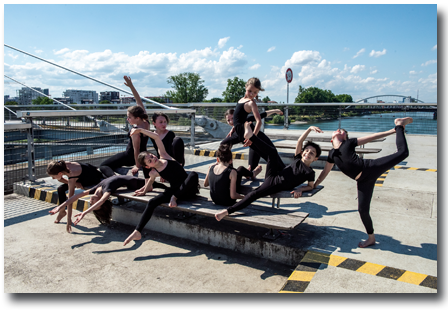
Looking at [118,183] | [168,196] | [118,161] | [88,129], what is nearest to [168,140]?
[118,161]

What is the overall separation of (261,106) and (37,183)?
25.8ft

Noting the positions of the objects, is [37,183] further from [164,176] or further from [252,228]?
[252,228]

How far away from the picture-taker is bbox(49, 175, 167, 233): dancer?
476cm

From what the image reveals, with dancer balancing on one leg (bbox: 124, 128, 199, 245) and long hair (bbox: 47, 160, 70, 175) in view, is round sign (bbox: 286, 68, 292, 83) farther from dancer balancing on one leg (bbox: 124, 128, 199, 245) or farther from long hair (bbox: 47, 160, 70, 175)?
long hair (bbox: 47, 160, 70, 175)

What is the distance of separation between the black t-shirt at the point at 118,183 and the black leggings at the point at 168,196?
0.70m

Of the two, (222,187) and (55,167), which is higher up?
(55,167)

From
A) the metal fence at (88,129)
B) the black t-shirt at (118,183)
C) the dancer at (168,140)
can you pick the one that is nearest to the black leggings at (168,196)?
the black t-shirt at (118,183)

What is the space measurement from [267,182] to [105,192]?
227 centimetres

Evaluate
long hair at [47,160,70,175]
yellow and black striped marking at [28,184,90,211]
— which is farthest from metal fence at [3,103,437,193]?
long hair at [47,160,70,175]

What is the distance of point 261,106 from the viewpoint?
12156 mm

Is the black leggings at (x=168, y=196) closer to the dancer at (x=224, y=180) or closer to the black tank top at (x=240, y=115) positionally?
the dancer at (x=224, y=180)

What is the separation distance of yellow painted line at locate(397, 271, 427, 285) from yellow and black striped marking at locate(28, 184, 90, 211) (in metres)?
4.72

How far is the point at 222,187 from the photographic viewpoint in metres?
4.28

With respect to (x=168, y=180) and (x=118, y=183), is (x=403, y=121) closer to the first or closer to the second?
(x=168, y=180)
